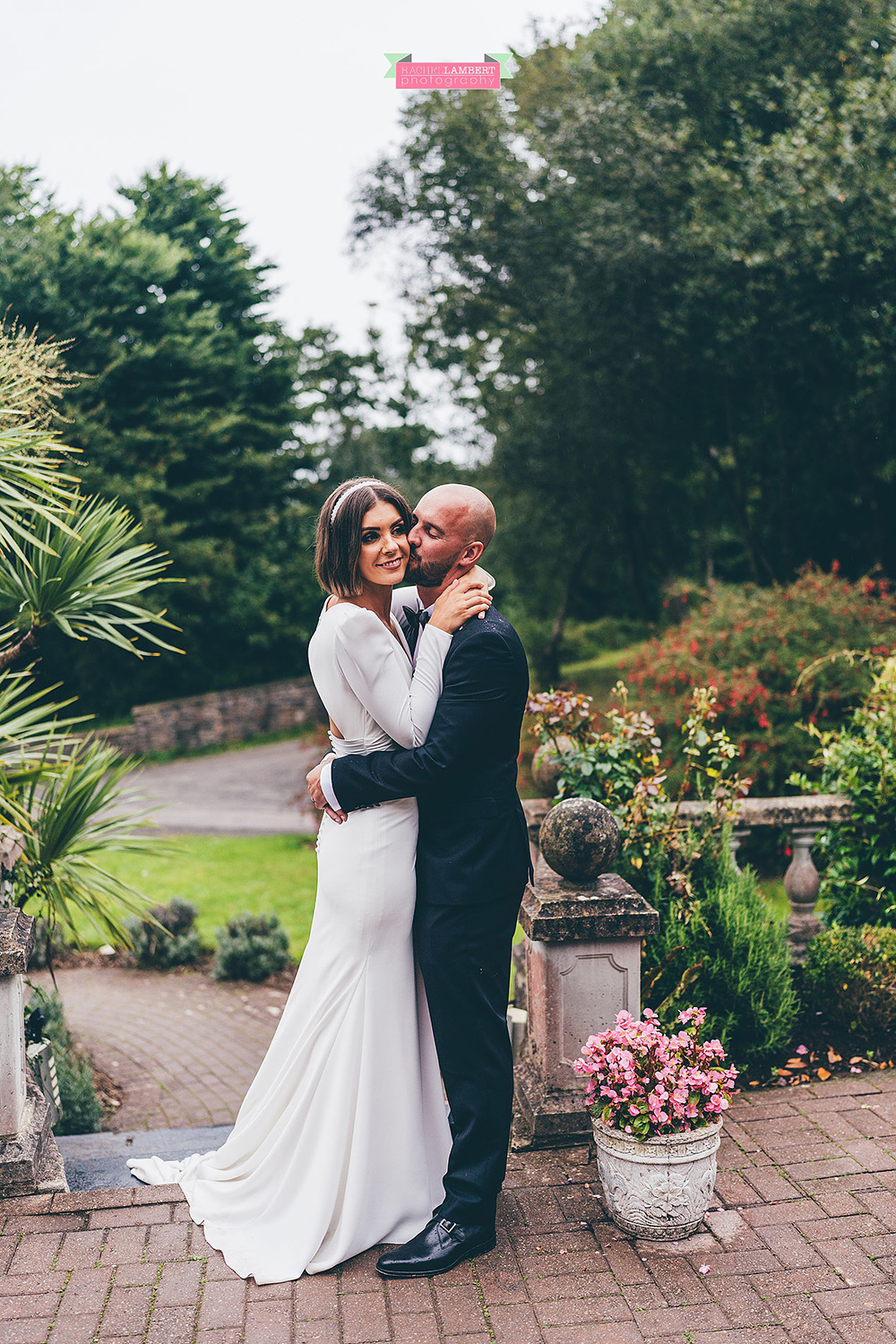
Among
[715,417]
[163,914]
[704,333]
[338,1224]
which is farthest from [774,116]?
[338,1224]

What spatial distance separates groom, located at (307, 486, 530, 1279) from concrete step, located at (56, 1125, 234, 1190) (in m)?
1.25

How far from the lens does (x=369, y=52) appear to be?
466 centimetres

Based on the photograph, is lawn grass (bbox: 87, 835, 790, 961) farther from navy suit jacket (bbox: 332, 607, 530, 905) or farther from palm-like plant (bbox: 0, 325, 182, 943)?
navy suit jacket (bbox: 332, 607, 530, 905)

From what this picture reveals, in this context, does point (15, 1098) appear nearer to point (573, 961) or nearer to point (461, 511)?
point (573, 961)

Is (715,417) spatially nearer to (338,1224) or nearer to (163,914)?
(163,914)

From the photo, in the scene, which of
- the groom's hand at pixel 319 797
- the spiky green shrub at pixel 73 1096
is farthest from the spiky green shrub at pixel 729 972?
the spiky green shrub at pixel 73 1096

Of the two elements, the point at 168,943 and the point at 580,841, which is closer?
the point at 580,841

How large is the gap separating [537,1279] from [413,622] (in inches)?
73.4

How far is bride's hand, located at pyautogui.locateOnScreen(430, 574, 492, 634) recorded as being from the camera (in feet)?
9.62

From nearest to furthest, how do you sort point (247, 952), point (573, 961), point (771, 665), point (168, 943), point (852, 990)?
1. point (573, 961)
2. point (852, 990)
3. point (247, 952)
4. point (168, 943)
5. point (771, 665)

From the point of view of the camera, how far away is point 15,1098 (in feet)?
10.9

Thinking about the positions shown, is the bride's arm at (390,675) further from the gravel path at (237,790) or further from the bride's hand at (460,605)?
the gravel path at (237,790)

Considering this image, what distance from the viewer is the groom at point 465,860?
2916mm

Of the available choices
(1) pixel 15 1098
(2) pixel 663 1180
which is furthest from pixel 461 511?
(1) pixel 15 1098
